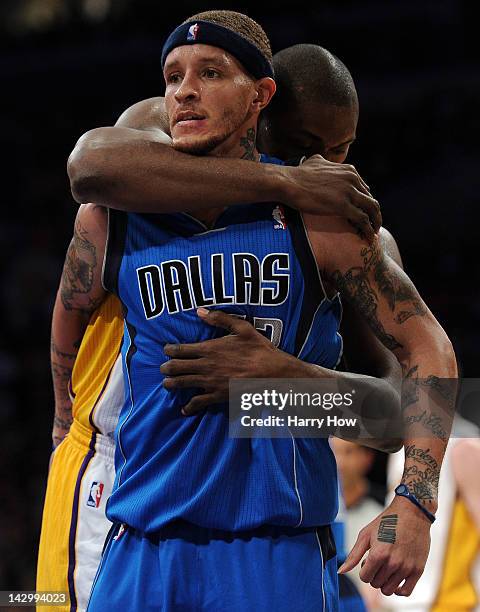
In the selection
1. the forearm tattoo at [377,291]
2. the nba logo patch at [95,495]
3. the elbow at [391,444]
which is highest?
the forearm tattoo at [377,291]

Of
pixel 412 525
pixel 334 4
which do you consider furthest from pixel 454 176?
pixel 412 525

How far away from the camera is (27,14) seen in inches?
420

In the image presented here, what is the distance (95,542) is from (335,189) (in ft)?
4.18

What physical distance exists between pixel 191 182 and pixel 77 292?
1.68ft

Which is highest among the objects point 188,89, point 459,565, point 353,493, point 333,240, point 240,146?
point 188,89

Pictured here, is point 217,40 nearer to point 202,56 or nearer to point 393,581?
point 202,56

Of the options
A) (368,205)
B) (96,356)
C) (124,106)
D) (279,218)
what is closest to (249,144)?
(279,218)

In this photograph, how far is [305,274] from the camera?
2.52 m

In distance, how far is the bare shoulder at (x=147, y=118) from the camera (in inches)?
114

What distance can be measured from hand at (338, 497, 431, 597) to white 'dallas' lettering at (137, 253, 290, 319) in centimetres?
60

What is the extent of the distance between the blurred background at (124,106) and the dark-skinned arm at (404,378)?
14.4ft

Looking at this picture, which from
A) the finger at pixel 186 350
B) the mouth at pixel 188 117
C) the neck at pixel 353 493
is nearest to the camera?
the finger at pixel 186 350

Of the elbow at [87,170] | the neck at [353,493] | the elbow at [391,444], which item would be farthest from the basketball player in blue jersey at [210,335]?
the neck at [353,493]

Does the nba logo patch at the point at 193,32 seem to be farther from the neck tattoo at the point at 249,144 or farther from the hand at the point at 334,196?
the hand at the point at 334,196
